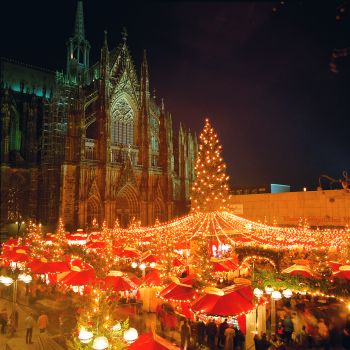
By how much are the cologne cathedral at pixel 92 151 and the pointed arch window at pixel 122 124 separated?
0.46 feet

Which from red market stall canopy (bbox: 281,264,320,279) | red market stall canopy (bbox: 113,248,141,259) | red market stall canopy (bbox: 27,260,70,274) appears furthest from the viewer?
red market stall canopy (bbox: 113,248,141,259)

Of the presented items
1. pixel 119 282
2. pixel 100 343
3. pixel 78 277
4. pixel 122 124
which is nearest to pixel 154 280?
pixel 119 282

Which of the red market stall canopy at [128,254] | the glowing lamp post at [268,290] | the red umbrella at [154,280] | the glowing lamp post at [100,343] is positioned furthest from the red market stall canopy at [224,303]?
the red market stall canopy at [128,254]

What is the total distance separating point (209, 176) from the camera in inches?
1144

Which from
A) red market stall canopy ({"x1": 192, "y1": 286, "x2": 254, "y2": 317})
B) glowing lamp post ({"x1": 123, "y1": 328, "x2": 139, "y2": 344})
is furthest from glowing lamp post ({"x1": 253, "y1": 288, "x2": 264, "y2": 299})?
glowing lamp post ({"x1": 123, "y1": 328, "x2": 139, "y2": 344})

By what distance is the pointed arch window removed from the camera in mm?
44562

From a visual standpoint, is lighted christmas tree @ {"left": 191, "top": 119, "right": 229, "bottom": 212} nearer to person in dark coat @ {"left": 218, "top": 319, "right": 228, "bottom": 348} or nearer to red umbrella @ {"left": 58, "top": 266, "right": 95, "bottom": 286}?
red umbrella @ {"left": 58, "top": 266, "right": 95, "bottom": 286}

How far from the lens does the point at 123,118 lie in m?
45.6

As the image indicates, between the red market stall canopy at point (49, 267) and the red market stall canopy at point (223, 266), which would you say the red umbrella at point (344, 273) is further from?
the red market stall canopy at point (49, 267)

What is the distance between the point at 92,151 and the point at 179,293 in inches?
1249

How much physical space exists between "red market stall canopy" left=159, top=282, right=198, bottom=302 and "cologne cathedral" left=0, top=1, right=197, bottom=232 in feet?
77.9

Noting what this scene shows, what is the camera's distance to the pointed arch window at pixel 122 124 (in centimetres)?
4456

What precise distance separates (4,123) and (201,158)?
25.8 m

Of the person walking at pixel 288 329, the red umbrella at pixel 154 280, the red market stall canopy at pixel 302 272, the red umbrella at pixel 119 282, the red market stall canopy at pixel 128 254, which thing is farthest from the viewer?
the red market stall canopy at pixel 128 254
